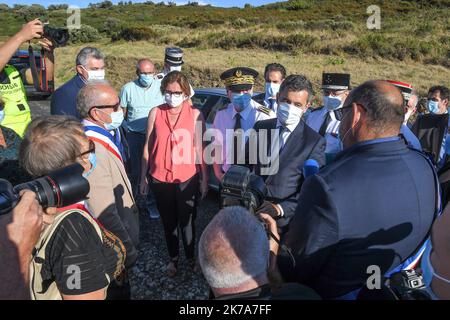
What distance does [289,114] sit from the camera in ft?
9.20

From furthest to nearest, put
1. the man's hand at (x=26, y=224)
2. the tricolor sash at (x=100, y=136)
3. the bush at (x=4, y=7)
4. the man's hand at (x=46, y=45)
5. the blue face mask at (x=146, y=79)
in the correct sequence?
1. the bush at (x=4, y=7)
2. the blue face mask at (x=146, y=79)
3. the man's hand at (x=46, y=45)
4. the tricolor sash at (x=100, y=136)
5. the man's hand at (x=26, y=224)

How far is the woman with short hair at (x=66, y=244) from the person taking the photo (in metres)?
1.44

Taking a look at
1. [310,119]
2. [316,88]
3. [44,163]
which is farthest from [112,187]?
[316,88]

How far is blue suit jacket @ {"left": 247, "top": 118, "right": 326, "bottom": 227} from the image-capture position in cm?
254

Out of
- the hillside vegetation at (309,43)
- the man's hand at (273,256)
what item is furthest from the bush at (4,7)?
the man's hand at (273,256)

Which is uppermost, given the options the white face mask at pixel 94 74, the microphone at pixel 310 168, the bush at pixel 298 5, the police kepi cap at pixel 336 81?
the bush at pixel 298 5

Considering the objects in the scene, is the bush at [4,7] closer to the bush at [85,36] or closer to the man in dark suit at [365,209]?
the bush at [85,36]

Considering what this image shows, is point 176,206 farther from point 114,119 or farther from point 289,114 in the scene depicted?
point 289,114

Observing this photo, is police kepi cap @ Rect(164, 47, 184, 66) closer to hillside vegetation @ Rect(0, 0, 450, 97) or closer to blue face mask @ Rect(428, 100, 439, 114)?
blue face mask @ Rect(428, 100, 439, 114)

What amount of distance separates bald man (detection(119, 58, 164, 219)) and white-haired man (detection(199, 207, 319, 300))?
3.31 meters

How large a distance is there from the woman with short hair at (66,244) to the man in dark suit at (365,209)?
753 millimetres

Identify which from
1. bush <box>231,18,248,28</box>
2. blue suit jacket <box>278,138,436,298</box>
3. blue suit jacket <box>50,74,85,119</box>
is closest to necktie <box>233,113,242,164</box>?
blue suit jacket <box>50,74,85,119</box>

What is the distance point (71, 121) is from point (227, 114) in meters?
1.92
